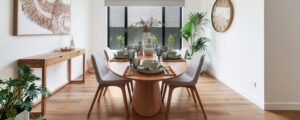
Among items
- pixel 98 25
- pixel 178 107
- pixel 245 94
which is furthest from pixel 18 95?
pixel 98 25

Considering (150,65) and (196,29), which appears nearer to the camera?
(150,65)

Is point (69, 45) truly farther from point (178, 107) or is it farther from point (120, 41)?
point (178, 107)

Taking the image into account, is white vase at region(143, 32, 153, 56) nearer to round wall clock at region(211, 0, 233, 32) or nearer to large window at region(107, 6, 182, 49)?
round wall clock at region(211, 0, 233, 32)

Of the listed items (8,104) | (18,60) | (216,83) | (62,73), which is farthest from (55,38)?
(216,83)

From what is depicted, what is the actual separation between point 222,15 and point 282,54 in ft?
5.50

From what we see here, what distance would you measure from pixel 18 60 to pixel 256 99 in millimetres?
3410

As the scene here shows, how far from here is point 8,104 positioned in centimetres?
165

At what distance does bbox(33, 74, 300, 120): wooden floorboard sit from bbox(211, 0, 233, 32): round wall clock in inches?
53.7

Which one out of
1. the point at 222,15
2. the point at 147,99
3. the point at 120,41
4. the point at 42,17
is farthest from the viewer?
the point at 120,41

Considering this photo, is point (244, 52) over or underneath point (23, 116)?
over

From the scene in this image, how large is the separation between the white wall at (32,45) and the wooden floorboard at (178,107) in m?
0.41

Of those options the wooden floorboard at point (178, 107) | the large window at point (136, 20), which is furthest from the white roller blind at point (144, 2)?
the wooden floorboard at point (178, 107)

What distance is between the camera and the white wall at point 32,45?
214 centimetres

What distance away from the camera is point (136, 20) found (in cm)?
569
